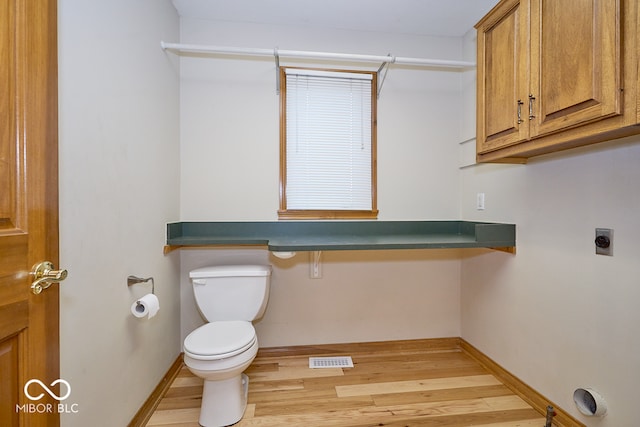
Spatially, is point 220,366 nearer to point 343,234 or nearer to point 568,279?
point 343,234

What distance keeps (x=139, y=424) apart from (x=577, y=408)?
2198 millimetres

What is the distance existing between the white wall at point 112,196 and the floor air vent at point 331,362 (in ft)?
3.25

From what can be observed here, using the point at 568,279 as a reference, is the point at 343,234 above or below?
above

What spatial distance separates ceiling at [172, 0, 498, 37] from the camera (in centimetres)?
181

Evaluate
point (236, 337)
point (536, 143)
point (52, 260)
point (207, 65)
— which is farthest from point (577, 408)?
point (207, 65)

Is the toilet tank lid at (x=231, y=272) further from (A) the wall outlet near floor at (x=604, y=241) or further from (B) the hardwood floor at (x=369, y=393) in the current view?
(A) the wall outlet near floor at (x=604, y=241)

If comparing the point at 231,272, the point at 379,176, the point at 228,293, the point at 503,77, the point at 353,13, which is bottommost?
the point at 228,293

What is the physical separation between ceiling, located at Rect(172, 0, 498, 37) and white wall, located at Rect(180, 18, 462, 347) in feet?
0.22

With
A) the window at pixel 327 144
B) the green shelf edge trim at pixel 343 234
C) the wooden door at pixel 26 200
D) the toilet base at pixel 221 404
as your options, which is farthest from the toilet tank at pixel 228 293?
the wooden door at pixel 26 200

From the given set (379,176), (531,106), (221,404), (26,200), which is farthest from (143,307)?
(531,106)

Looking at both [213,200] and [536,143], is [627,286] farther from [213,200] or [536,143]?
[213,200]

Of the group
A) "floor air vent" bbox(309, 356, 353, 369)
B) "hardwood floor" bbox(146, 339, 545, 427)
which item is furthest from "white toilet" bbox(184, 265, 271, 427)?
"floor air vent" bbox(309, 356, 353, 369)

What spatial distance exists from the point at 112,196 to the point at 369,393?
1.79 m

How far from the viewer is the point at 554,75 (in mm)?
1121
